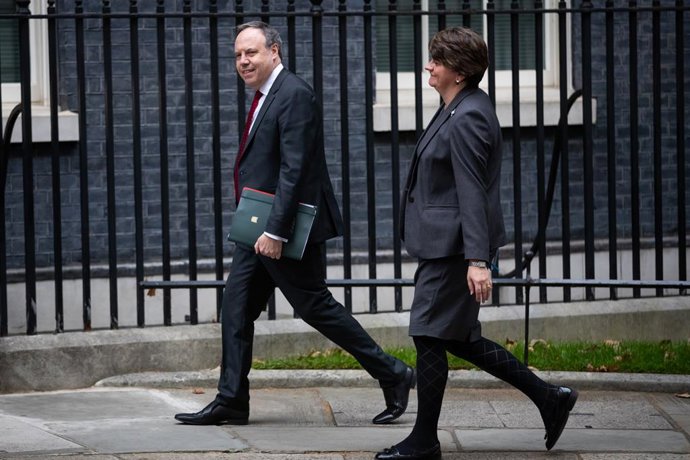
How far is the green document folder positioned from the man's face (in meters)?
0.51

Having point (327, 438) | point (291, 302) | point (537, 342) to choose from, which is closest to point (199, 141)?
Result: point (537, 342)

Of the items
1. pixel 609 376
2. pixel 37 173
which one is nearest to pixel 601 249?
pixel 609 376

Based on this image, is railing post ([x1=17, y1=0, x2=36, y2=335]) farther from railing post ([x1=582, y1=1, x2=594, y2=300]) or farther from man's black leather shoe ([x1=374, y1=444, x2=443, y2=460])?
railing post ([x1=582, y1=1, x2=594, y2=300])

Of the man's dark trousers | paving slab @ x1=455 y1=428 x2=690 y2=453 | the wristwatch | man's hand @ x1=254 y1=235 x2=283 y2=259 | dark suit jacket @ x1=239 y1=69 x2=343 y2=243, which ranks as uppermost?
dark suit jacket @ x1=239 y1=69 x2=343 y2=243

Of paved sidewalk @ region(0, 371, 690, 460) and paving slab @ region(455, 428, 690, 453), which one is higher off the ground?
paved sidewalk @ region(0, 371, 690, 460)

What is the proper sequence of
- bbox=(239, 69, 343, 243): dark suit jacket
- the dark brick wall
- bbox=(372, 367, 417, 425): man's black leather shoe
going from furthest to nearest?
1. the dark brick wall
2. bbox=(372, 367, 417, 425): man's black leather shoe
3. bbox=(239, 69, 343, 243): dark suit jacket

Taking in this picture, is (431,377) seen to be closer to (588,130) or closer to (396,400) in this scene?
(396,400)

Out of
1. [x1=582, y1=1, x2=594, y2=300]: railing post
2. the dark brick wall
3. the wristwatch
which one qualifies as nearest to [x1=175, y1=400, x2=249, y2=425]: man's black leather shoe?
the wristwatch

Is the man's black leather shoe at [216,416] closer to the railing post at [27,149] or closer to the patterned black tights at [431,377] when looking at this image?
the patterned black tights at [431,377]

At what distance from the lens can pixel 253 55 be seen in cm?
654

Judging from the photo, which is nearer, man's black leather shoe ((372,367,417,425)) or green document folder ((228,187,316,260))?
green document folder ((228,187,316,260))

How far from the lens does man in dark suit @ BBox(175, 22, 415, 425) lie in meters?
6.48

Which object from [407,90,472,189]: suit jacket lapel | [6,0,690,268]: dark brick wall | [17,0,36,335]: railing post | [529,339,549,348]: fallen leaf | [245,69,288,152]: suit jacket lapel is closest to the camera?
[407,90,472,189]: suit jacket lapel

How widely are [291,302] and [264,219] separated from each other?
0.44m
